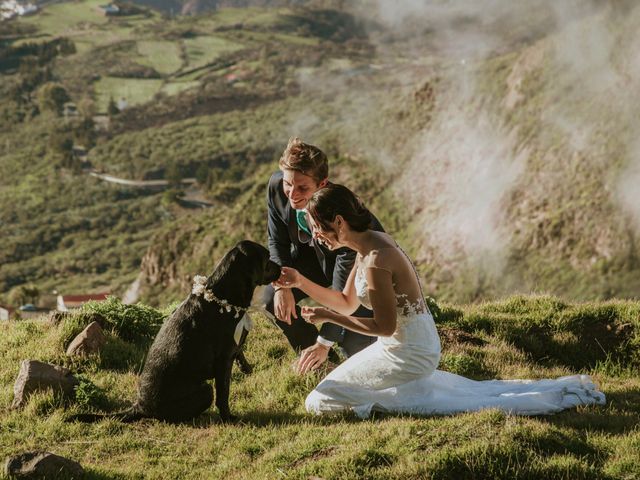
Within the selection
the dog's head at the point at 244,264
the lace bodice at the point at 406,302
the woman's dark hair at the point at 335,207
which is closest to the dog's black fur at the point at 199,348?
the dog's head at the point at 244,264

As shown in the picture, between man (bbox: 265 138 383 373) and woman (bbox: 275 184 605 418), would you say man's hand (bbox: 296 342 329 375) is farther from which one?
woman (bbox: 275 184 605 418)

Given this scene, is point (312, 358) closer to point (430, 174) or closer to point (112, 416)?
point (112, 416)

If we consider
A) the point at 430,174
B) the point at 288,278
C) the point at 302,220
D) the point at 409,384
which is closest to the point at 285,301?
the point at 288,278

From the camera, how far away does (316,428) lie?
697cm

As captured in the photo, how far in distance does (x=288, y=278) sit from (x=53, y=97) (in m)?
180

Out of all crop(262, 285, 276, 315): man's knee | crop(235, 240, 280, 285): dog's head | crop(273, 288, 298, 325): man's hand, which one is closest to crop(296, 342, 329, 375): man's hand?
crop(273, 288, 298, 325): man's hand

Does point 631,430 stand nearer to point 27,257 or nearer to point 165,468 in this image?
point 165,468

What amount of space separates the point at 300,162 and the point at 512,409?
3144mm

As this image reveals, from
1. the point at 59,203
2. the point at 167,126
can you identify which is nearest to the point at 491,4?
the point at 167,126

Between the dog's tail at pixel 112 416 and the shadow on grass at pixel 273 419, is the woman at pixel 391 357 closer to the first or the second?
the shadow on grass at pixel 273 419

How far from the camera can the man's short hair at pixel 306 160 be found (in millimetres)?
7867

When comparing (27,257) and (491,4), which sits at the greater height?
(491,4)

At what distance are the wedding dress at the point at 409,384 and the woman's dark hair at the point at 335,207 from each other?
0.41m

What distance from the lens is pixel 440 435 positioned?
6223 millimetres
